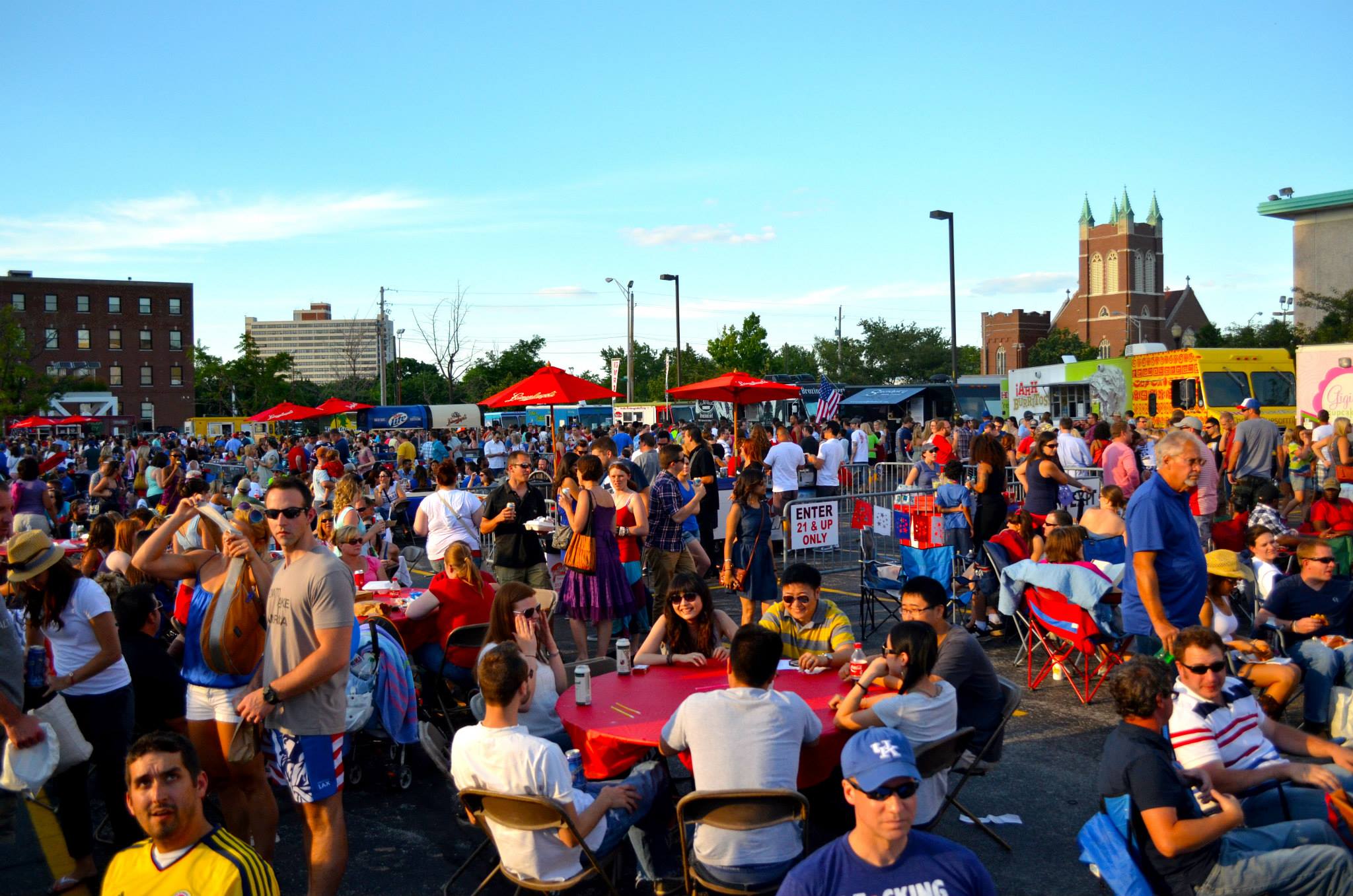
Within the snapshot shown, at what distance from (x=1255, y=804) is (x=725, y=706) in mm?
2258

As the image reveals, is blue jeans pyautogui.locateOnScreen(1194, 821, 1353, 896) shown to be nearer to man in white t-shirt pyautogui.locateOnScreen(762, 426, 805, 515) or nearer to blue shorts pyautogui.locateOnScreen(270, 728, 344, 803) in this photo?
blue shorts pyautogui.locateOnScreen(270, 728, 344, 803)

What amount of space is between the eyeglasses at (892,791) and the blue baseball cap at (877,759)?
0.01 metres

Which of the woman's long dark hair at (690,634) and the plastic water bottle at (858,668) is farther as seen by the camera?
the woman's long dark hair at (690,634)

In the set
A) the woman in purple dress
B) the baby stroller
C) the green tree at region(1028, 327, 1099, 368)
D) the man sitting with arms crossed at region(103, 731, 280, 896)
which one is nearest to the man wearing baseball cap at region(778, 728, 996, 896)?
the man sitting with arms crossed at region(103, 731, 280, 896)

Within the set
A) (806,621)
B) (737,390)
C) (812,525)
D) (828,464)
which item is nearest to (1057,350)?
(737,390)

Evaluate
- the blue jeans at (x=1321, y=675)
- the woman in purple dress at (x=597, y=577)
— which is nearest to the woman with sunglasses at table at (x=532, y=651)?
the woman in purple dress at (x=597, y=577)

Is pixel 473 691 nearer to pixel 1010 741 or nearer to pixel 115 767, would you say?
pixel 115 767

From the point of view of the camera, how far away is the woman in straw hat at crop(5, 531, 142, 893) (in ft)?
14.5

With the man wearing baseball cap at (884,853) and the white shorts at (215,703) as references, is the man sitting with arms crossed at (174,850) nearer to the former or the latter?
the white shorts at (215,703)

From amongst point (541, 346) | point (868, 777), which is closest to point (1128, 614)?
point (868, 777)

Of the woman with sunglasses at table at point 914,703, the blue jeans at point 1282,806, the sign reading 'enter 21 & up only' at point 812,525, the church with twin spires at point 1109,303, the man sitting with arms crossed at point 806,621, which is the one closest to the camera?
the blue jeans at point 1282,806

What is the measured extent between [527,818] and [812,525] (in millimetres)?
6858

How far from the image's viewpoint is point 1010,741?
632cm

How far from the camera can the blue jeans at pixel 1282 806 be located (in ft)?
13.1
